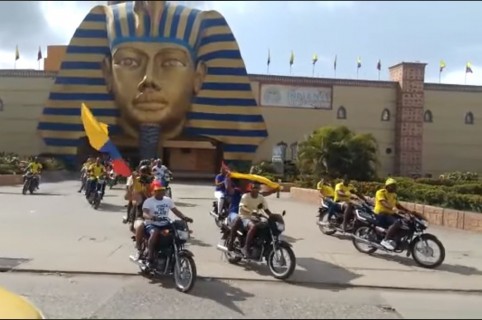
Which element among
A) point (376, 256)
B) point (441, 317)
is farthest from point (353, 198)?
point (441, 317)

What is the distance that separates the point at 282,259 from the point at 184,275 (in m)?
1.46

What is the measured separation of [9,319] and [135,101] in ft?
86.6

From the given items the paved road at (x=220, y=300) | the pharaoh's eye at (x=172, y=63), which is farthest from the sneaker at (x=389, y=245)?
the pharaoh's eye at (x=172, y=63)

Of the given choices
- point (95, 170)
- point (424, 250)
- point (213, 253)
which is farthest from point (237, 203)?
point (95, 170)

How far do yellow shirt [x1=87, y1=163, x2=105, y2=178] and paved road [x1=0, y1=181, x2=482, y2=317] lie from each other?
2.17m

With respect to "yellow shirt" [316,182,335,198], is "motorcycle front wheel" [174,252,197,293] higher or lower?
lower

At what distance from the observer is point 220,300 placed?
6.28 metres

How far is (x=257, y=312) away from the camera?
228 inches

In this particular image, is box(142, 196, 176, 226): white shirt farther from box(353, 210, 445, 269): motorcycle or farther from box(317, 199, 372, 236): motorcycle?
box(317, 199, 372, 236): motorcycle

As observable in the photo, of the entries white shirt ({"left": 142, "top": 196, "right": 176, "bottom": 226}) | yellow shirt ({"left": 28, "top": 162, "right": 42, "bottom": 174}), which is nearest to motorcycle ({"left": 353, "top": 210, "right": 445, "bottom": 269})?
white shirt ({"left": 142, "top": 196, "right": 176, "bottom": 226})

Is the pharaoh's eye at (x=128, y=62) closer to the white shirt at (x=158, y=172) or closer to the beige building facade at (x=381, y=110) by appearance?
the beige building facade at (x=381, y=110)

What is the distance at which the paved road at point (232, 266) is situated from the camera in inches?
275

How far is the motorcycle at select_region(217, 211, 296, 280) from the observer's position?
24.6 feet

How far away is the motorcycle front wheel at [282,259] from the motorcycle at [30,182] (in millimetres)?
13475
